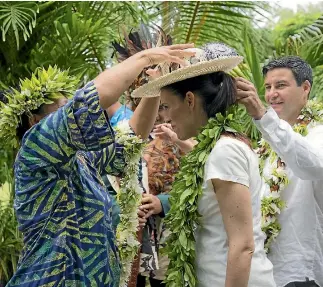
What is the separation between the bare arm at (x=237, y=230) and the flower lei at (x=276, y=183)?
0.85 m

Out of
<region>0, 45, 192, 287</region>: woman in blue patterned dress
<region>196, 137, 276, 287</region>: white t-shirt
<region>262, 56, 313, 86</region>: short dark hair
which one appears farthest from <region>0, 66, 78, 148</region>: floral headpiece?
<region>262, 56, 313, 86</region>: short dark hair

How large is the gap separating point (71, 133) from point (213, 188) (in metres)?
0.57

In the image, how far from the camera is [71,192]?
276cm

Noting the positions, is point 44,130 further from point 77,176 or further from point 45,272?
point 45,272

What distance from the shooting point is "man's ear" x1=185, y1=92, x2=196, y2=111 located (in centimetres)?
278

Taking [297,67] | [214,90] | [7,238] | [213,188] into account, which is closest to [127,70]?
[214,90]

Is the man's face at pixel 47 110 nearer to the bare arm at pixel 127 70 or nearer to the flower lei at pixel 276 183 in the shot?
the bare arm at pixel 127 70

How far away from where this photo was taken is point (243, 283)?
100.0 inches

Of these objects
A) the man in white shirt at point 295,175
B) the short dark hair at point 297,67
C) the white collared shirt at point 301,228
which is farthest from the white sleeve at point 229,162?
the short dark hair at point 297,67

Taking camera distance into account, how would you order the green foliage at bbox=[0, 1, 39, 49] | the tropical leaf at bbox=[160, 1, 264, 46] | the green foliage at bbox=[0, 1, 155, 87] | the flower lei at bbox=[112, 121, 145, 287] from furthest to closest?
the green foliage at bbox=[0, 1, 155, 87]
the tropical leaf at bbox=[160, 1, 264, 46]
the green foliage at bbox=[0, 1, 39, 49]
the flower lei at bbox=[112, 121, 145, 287]

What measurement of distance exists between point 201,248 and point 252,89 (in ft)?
2.19

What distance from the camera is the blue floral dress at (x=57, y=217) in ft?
8.64

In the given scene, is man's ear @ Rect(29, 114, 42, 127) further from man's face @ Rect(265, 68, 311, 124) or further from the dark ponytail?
man's face @ Rect(265, 68, 311, 124)

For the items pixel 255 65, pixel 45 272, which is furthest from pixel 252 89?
pixel 255 65
